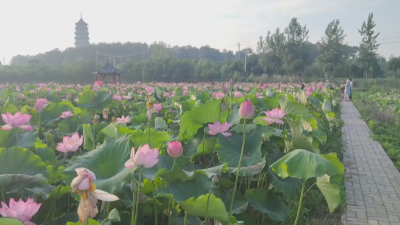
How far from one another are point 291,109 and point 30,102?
133 inches

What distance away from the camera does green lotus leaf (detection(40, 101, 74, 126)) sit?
2803mm

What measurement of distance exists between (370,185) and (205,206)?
320 cm

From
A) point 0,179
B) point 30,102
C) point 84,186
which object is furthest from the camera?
point 30,102

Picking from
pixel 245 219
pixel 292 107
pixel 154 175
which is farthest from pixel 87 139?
pixel 292 107

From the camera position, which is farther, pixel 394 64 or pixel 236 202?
pixel 394 64

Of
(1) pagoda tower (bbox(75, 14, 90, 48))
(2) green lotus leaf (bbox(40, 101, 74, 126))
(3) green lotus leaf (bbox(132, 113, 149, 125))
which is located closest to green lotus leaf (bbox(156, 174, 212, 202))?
(3) green lotus leaf (bbox(132, 113, 149, 125))

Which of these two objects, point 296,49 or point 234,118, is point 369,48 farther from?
point 234,118

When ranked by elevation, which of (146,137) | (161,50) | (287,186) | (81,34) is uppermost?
(81,34)

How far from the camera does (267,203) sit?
5.71 feet

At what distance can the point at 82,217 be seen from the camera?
632mm

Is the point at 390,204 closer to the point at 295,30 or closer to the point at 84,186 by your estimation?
the point at 84,186

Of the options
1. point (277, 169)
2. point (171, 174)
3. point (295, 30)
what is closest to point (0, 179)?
point (171, 174)

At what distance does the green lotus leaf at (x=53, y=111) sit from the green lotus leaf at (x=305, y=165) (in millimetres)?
2016

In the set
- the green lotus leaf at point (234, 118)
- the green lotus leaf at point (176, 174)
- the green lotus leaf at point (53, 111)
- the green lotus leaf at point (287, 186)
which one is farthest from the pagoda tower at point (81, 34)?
the green lotus leaf at point (176, 174)
